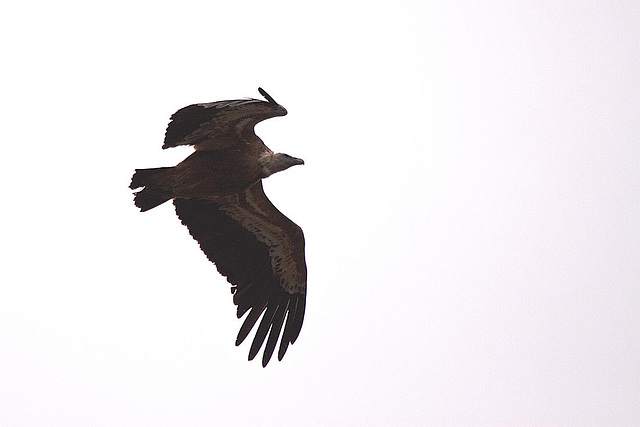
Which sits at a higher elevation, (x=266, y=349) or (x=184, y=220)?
(x=184, y=220)

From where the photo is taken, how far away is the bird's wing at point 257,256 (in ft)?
45.1

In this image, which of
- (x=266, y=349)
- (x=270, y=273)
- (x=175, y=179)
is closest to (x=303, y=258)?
(x=270, y=273)

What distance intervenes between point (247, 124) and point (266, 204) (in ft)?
6.28

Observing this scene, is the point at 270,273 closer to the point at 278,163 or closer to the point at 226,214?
the point at 226,214

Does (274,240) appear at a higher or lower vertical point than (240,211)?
lower

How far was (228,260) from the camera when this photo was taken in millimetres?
13945

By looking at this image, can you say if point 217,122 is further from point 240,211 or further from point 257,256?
point 257,256

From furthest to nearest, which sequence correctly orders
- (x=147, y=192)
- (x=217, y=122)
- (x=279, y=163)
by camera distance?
(x=279, y=163)
(x=147, y=192)
(x=217, y=122)

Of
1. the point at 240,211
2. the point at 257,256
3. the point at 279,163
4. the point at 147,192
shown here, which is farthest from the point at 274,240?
the point at 147,192

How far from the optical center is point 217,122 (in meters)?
12.3

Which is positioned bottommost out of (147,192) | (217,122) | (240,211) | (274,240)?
(147,192)

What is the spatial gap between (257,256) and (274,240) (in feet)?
1.17

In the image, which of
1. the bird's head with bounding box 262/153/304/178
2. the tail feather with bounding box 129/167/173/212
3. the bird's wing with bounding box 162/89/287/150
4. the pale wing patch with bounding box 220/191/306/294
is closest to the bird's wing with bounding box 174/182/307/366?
the pale wing patch with bounding box 220/191/306/294

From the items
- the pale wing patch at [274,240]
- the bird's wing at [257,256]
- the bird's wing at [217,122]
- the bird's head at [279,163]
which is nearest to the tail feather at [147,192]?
the bird's wing at [217,122]
